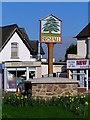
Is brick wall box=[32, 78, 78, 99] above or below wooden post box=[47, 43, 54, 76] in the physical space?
below

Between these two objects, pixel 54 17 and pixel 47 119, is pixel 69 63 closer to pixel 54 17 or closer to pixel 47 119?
pixel 54 17

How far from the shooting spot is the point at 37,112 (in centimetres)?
1566

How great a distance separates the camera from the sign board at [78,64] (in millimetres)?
47875

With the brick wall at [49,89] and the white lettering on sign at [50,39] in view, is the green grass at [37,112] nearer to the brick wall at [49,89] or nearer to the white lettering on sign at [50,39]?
the brick wall at [49,89]

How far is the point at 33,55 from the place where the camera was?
54.6m

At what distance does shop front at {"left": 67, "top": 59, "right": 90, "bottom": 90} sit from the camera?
4741 cm

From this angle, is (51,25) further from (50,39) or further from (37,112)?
(37,112)

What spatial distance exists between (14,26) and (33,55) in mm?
5572

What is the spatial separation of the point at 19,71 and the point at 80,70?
7.46 m

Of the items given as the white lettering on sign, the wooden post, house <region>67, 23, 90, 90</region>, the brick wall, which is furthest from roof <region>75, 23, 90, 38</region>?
the brick wall

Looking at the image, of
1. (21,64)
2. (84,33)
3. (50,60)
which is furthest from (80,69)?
(50,60)

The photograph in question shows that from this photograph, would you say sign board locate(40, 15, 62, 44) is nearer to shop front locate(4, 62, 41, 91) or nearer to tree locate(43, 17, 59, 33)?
tree locate(43, 17, 59, 33)

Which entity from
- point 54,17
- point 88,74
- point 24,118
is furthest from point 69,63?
point 24,118

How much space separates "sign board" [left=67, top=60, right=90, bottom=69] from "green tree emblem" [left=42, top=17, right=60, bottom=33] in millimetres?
19859
